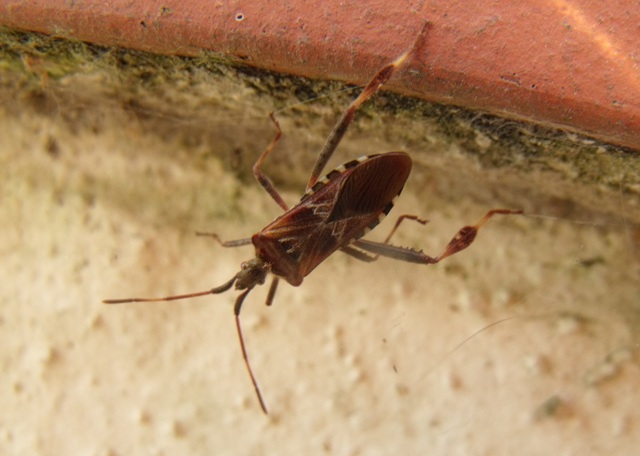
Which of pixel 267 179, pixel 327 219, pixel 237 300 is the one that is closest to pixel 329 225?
pixel 327 219

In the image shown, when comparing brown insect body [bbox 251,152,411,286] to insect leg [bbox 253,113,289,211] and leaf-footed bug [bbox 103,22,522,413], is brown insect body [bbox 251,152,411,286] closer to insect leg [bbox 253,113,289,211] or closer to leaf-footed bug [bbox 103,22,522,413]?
leaf-footed bug [bbox 103,22,522,413]

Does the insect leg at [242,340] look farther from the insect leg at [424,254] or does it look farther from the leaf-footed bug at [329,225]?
the insect leg at [424,254]

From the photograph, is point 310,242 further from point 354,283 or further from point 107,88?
point 107,88

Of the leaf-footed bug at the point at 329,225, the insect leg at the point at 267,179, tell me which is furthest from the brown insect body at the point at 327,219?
the insect leg at the point at 267,179

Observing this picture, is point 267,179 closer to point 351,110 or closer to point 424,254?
point 351,110

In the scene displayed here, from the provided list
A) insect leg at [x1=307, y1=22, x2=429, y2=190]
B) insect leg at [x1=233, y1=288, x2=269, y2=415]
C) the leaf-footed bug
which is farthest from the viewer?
insect leg at [x1=233, y1=288, x2=269, y2=415]

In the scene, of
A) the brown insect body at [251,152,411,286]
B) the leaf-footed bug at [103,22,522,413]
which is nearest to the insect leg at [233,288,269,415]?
the leaf-footed bug at [103,22,522,413]

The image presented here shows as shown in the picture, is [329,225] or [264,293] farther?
[264,293]
